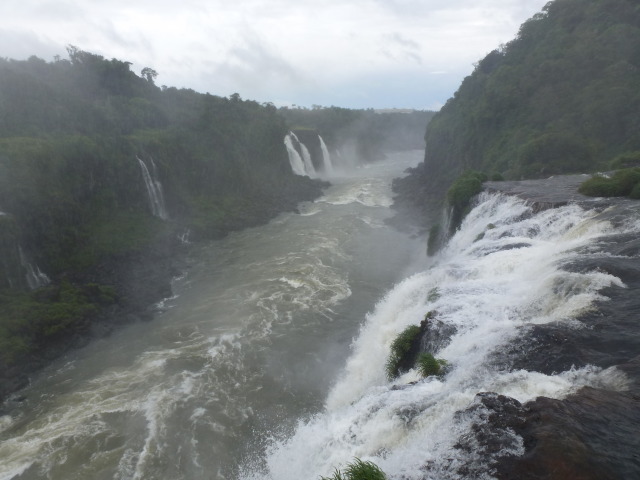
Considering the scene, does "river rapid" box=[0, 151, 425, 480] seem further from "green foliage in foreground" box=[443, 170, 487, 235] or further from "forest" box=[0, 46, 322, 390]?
"green foliage in foreground" box=[443, 170, 487, 235]

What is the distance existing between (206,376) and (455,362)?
35.7ft

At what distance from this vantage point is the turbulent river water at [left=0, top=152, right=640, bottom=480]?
8.70 meters

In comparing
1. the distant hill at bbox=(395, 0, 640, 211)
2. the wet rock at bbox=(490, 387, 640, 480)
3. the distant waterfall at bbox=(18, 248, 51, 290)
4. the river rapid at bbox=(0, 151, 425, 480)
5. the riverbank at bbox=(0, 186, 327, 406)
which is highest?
the distant hill at bbox=(395, 0, 640, 211)

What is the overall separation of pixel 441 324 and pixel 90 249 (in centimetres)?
2593

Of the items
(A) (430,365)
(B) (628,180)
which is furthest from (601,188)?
(A) (430,365)

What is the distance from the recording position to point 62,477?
496 inches

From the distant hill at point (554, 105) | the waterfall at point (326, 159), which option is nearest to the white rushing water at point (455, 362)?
the distant hill at point (554, 105)

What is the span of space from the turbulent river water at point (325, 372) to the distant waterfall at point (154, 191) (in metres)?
13.8

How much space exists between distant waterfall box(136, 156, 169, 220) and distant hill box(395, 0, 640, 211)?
25.8m

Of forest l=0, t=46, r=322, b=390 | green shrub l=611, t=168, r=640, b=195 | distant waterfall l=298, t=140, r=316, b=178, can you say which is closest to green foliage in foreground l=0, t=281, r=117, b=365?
forest l=0, t=46, r=322, b=390

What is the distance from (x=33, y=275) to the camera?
24875 mm

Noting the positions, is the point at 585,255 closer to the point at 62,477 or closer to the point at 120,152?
the point at 62,477

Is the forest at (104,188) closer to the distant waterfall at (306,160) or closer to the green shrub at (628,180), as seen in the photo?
the distant waterfall at (306,160)

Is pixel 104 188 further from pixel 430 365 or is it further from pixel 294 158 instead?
pixel 294 158
